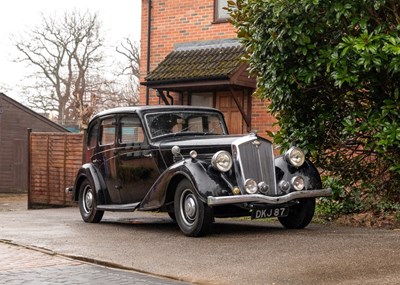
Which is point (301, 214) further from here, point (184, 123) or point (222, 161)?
point (184, 123)

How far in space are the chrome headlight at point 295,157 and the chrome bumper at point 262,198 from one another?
460 millimetres

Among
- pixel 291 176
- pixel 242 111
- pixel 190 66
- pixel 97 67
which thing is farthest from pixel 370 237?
pixel 97 67

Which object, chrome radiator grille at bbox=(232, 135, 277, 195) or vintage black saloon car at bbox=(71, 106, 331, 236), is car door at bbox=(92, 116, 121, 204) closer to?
vintage black saloon car at bbox=(71, 106, 331, 236)

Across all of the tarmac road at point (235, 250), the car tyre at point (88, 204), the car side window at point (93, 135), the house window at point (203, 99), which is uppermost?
the house window at point (203, 99)

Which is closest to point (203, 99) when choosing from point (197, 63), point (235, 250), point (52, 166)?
point (197, 63)

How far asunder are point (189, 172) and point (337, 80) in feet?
7.22

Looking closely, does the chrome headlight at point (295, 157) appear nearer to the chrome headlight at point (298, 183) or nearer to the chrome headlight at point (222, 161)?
the chrome headlight at point (298, 183)

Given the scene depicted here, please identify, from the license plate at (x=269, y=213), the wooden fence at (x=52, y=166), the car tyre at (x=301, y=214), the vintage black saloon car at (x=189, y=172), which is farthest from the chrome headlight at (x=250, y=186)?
the wooden fence at (x=52, y=166)

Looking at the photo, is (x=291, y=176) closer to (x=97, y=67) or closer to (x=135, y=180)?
(x=135, y=180)

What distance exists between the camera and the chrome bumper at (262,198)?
8586 mm

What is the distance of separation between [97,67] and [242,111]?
3274cm

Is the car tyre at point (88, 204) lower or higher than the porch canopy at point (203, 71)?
lower

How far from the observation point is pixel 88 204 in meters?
11.8

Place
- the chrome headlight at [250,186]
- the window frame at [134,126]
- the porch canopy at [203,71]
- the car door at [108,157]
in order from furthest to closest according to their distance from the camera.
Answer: the porch canopy at [203,71] < the car door at [108,157] < the window frame at [134,126] < the chrome headlight at [250,186]
